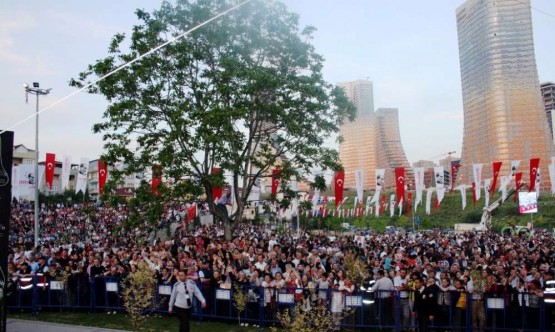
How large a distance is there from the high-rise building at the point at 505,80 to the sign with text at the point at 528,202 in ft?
110

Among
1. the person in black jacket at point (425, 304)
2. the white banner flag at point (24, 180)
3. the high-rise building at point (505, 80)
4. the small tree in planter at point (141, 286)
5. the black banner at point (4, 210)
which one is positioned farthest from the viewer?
the high-rise building at point (505, 80)

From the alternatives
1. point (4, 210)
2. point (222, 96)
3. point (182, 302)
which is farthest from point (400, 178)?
point (4, 210)

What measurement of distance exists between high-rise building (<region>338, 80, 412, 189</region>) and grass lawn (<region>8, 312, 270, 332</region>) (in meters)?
135

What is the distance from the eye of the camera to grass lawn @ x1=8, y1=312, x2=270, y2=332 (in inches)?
473

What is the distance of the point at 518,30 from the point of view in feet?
294

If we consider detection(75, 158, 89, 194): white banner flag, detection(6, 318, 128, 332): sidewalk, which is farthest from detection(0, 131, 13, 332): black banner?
detection(75, 158, 89, 194): white banner flag

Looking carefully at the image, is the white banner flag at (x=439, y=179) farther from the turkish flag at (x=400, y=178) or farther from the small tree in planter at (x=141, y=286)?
the small tree in planter at (x=141, y=286)

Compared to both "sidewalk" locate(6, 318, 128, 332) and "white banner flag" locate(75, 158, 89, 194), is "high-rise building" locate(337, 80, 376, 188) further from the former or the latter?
"sidewalk" locate(6, 318, 128, 332)

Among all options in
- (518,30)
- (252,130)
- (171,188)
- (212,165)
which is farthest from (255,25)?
(518,30)

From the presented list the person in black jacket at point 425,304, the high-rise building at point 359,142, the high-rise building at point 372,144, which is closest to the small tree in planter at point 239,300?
the person in black jacket at point 425,304

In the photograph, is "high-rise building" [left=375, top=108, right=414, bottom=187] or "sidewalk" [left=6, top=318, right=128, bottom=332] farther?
"high-rise building" [left=375, top=108, right=414, bottom=187]

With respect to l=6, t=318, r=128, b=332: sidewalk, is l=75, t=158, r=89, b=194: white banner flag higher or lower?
higher

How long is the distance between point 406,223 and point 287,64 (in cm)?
5978

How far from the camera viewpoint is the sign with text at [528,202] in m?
56.8
